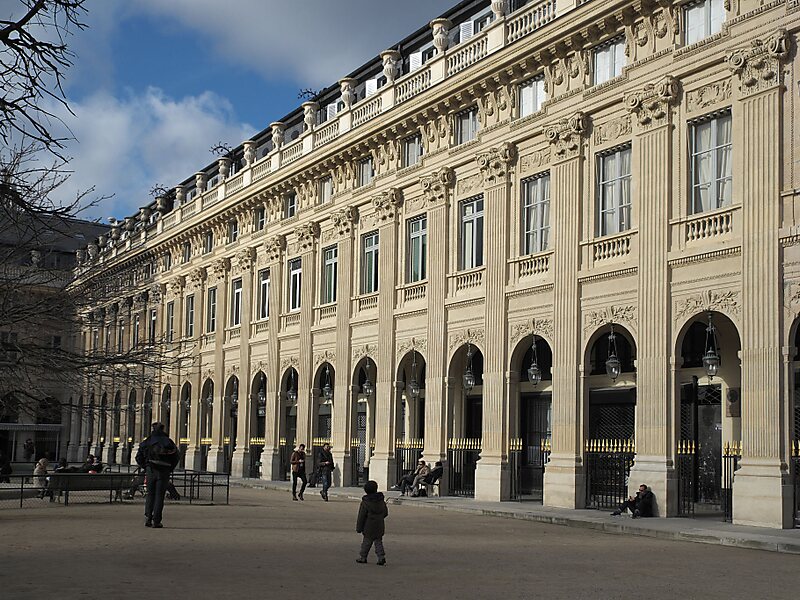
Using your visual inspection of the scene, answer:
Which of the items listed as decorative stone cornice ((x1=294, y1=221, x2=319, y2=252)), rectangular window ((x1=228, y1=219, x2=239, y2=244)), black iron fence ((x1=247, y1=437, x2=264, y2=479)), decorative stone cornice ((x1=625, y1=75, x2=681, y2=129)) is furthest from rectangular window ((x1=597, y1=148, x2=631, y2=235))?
rectangular window ((x1=228, y1=219, x2=239, y2=244))

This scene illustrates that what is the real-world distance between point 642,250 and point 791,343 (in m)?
4.44

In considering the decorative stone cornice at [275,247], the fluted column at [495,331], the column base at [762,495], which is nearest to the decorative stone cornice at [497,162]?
the fluted column at [495,331]

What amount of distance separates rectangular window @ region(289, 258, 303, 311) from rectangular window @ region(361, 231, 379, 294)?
531 centimetres

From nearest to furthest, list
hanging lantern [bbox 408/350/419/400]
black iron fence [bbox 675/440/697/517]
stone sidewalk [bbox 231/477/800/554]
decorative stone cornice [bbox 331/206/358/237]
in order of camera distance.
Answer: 1. stone sidewalk [bbox 231/477/800/554]
2. black iron fence [bbox 675/440/697/517]
3. hanging lantern [bbox 408/350/419/400]
4. decorative stone cornice [bbox 331/206/358/237]

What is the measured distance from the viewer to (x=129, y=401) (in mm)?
60094

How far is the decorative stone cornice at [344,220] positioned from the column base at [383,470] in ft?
27.1

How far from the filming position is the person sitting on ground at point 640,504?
2319 cm

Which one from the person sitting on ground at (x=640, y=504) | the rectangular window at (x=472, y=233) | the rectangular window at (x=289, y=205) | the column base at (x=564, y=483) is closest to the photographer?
the person sitting on ground at (x=640, y=504)

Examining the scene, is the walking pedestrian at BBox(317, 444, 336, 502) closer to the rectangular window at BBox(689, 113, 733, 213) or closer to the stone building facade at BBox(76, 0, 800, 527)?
the stone building facade at BBox(76, 0, 800, 527)

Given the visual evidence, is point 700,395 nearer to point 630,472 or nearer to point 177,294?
point 630,472

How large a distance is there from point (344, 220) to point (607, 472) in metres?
15.5

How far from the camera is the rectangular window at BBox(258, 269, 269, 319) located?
45.1m

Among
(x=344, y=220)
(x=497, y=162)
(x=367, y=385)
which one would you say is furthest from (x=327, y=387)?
(x=497, y=162)

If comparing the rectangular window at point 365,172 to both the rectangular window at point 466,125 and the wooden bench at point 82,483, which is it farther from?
the wooden bench at point 82,483
